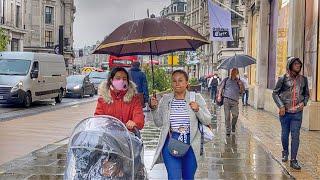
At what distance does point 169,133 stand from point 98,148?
1035 mm

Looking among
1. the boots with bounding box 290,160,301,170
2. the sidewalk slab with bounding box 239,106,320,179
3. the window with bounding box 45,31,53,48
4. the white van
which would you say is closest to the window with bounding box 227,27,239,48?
the window with bounding box 45,31,53,48

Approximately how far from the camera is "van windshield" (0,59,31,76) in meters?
24.0

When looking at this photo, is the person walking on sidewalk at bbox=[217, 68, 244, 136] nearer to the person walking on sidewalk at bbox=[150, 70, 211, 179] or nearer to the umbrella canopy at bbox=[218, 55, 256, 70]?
the umbrella canopy at bbox=[218, 55, 256, 70]

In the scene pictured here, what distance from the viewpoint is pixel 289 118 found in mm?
9180

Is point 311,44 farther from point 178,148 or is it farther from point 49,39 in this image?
point 49,39

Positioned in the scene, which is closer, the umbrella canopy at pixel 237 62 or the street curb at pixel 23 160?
the street curb at pixel 23 160

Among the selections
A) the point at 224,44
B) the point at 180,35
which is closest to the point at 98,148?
the point at 180,35

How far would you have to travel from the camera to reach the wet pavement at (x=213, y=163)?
8.40 m

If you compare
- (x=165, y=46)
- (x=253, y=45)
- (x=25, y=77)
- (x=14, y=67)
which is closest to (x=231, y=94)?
(x=165, y=46)

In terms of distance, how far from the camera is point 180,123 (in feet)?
18.8

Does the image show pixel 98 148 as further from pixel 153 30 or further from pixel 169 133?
pixel 153 30

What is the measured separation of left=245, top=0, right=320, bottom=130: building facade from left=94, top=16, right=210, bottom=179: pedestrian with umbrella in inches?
340

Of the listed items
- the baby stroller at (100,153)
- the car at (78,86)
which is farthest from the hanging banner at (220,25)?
the baby stroller at (100,153)

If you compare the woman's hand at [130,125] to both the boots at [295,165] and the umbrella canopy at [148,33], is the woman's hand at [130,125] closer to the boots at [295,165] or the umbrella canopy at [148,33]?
the umbrella canopy at [148,33]
